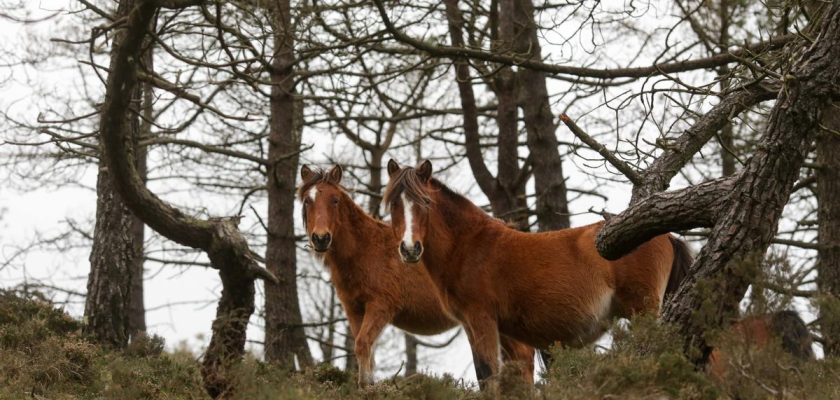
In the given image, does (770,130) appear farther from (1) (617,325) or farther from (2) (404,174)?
(2) (404,174)

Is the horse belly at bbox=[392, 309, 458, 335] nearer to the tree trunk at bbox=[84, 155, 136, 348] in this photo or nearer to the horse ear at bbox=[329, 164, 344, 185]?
the horse ear at bbox=[329, 164, 344, 185]

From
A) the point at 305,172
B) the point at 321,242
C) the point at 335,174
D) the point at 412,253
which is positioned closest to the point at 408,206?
the point at 412,253

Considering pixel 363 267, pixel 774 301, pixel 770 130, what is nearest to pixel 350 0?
pixel 363 267

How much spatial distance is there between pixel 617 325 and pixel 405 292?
5.07m

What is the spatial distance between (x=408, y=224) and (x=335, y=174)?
2.80 meters

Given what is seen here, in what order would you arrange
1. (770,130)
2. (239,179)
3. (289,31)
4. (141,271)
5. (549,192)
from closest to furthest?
(770,130)
(289,31)
(549,192)
(239,179)
(141,271)

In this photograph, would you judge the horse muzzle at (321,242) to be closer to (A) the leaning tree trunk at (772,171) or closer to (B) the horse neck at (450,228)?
(B) the horse neck at (450,228)

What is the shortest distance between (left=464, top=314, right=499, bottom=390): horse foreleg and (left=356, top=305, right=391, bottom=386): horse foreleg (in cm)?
142

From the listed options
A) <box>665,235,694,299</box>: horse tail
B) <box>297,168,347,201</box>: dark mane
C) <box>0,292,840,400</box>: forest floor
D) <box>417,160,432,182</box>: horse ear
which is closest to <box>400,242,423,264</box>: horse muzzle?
<box>417,160,432,182</box>: horse ear

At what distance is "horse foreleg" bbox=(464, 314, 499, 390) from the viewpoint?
8.98m

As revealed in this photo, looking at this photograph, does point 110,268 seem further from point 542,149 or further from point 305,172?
point 542,149

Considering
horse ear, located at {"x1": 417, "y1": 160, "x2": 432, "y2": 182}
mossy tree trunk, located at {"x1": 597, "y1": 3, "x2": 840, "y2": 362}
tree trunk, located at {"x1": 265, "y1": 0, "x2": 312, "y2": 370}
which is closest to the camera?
mossy tree trunk, located at {"x1": 597, "y1": 3, "x2": 840, "y2": 362}

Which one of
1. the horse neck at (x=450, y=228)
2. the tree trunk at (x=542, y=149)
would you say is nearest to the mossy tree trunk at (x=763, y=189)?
the horse neck at (x=450, y=228)

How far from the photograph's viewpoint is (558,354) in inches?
267
